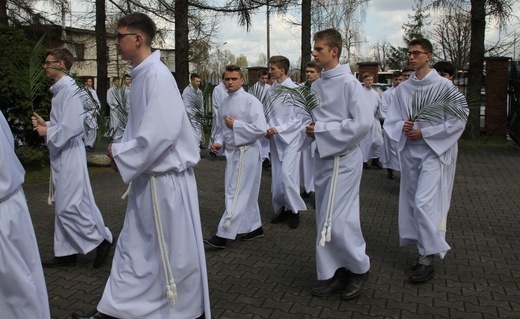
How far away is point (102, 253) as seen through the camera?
5.56 m

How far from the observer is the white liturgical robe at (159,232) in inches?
145

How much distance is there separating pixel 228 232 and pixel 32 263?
3.11m

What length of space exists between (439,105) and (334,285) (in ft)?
6.31

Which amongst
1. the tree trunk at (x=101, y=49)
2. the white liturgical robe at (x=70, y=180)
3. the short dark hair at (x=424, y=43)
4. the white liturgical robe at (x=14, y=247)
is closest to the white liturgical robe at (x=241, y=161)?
the white liturgical robe at (x=70, y=180)

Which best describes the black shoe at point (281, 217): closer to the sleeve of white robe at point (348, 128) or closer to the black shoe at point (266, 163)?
the sleeve of white robe at point (348, 128)

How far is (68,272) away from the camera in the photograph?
5379 mm

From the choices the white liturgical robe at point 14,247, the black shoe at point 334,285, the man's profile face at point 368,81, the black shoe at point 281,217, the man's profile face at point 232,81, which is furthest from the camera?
the man's profile face at point 368,81

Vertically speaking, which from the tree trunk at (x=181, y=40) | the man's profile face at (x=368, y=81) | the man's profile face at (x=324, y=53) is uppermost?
the tree trunk at (x=181, y=40)

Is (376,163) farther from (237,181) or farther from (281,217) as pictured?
(237,181)

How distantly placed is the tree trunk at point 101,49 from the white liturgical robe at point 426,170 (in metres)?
14.2

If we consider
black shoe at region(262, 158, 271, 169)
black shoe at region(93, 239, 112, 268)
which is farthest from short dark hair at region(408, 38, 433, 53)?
black shoe at region(262, 158, 271, 169)

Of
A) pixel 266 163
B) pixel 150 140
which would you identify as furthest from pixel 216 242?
pixel 266 163

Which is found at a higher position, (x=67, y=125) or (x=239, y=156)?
(x=67, y=125)

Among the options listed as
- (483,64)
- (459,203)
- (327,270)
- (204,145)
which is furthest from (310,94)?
(483,64)
